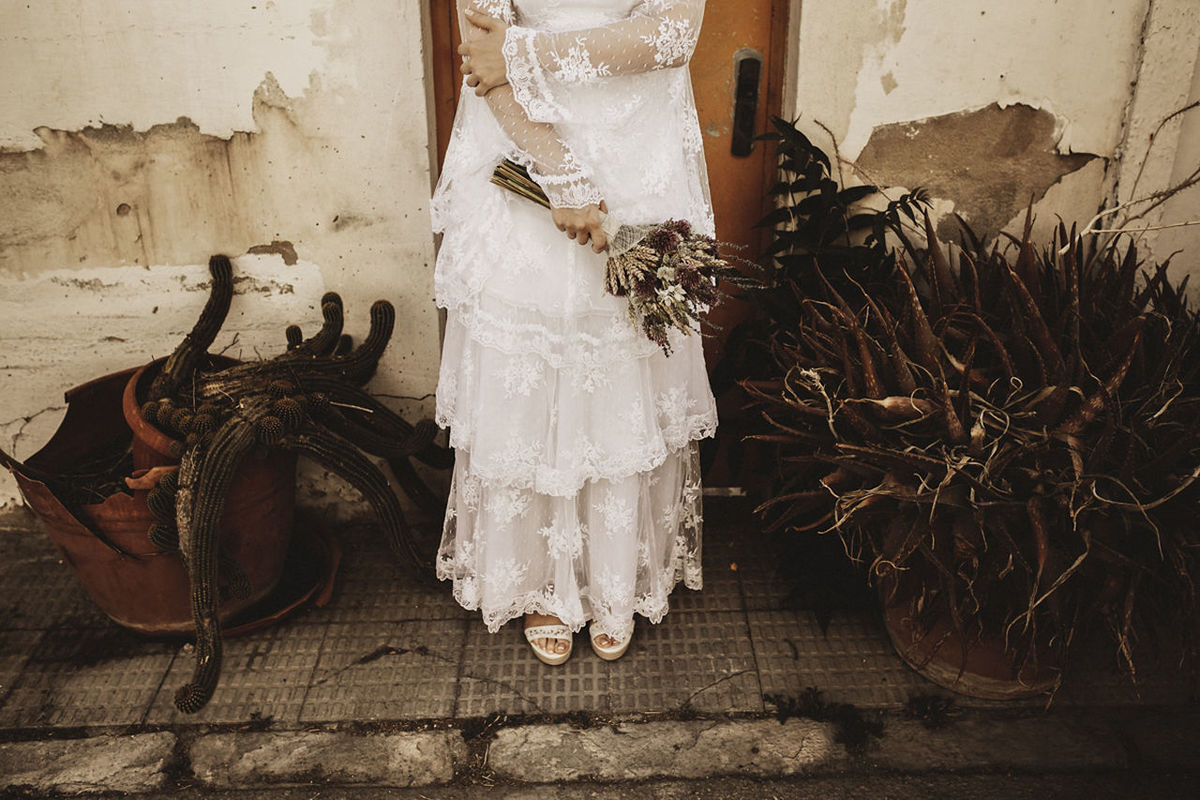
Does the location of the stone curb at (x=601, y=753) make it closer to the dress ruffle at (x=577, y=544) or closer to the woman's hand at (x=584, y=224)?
the dress ruffle at (x=577, y=544)

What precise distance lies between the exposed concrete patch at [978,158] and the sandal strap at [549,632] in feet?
5.82

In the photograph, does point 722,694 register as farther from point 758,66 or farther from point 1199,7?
point 1199,7

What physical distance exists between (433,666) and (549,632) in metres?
0.37

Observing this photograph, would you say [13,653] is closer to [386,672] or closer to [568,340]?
[386,672]

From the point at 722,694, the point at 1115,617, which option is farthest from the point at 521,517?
the point at 1115,617

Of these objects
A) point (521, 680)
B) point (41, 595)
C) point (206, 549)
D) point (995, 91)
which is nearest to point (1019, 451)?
point (995, 91)

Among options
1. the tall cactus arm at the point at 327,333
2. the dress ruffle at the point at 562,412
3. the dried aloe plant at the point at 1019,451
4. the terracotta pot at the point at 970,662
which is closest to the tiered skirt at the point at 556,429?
the dress ruffle at the point at 562,412

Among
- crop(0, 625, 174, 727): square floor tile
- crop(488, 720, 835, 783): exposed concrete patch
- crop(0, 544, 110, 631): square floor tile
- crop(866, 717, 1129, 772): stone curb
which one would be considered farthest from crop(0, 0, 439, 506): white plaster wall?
crop(866, 717, 1129, 772): stone curb

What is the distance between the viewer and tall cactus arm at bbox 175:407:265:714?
2.26m

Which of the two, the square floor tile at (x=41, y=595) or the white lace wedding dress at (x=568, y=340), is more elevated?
the white lace wedding dress at (x=568, y=340)

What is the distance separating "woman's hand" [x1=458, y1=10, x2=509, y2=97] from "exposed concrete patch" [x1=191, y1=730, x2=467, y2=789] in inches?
67.2

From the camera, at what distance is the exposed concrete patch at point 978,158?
2.72 meters

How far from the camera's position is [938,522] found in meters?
2.03

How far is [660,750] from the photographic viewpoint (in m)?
2.26
